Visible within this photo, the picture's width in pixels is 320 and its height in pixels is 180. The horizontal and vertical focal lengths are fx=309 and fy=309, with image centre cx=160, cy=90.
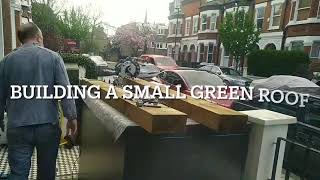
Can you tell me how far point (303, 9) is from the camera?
20.4 m

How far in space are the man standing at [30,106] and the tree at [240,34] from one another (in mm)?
19922

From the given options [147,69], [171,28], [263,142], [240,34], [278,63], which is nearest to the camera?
[263,142]

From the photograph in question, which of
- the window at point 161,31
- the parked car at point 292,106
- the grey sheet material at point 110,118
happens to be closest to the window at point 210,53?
the parked car at point 292,106

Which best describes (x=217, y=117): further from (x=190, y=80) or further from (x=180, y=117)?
(x=190, y=80)

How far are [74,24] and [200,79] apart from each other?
86.2 feet

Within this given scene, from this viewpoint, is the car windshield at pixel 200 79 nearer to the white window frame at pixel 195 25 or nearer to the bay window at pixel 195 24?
the white window frame at pixel 195 25

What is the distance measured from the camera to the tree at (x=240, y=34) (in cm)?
2130

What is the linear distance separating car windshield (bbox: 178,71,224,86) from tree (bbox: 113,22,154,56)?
41012mm

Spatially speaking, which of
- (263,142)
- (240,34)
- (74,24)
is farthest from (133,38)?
(263,142)

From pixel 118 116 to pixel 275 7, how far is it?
79.6ft

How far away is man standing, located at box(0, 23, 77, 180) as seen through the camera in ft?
8.59

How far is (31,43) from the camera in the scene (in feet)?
8.94

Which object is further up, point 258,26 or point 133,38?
point 258,26

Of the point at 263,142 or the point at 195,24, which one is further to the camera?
the point at 195,24
